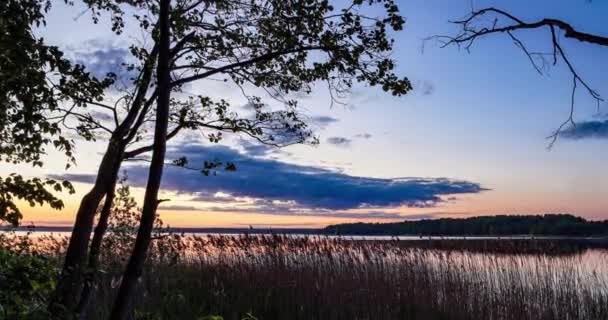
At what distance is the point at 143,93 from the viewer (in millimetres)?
6715

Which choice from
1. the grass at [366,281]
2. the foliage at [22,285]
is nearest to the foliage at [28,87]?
the foliage at [22,285]

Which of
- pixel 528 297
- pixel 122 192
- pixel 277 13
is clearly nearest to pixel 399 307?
pixel 528 297

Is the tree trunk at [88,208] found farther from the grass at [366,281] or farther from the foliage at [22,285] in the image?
the foliage at [22,285]

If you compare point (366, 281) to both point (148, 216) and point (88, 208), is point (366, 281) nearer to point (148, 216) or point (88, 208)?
point (88, 208)

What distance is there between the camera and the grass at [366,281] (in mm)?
8953

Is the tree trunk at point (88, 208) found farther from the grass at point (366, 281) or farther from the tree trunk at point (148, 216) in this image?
the tree trunk at point (148, 216)

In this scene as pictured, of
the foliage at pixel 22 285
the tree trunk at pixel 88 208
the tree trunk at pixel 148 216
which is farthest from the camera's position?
the tree trunk at pixel 88 208

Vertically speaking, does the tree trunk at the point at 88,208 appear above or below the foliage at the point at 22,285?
above

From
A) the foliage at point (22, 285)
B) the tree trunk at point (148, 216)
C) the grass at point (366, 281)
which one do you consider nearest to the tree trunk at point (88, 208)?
the grass at point (366, 281)

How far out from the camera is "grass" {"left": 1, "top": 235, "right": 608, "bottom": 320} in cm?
895

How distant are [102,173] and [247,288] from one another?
3.94 m

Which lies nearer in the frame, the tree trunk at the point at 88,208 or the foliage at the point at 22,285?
the foliage at the point at 22,285

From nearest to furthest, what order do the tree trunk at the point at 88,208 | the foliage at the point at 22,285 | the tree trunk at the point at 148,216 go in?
1. the foliage at the point at 22,285
2. the tree trunk at the point at 148,216
3. the tree trunk at the point at 88,208

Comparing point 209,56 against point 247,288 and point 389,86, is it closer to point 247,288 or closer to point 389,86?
point 389,86
